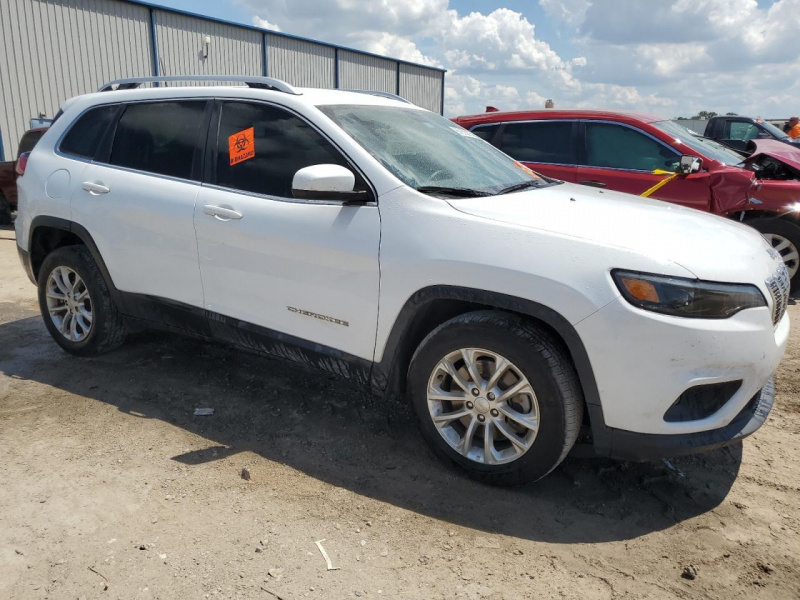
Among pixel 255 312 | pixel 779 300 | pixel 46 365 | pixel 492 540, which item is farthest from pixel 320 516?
pixel 46 365

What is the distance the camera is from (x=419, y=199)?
3049mm

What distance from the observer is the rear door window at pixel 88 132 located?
4.39 m

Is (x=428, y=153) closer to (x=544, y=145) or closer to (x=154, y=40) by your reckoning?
(x=544, y=145)

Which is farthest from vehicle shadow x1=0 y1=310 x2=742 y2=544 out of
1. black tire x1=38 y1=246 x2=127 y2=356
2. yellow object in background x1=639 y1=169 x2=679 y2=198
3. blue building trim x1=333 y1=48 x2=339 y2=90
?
blue building trim x1=333 y1=48 x2=339 y2=90

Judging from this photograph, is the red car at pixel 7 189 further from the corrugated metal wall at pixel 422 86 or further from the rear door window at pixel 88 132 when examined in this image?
the corrugated metal wall at pixel 422 86

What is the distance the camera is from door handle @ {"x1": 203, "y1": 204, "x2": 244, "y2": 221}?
3531 millimetres

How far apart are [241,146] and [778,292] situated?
113 inches

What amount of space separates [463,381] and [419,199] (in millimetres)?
885

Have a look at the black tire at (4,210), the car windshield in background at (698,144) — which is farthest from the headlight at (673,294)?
the black tire at (4,210)

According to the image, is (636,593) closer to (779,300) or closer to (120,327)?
(779,300)

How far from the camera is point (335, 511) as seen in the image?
2.86 m

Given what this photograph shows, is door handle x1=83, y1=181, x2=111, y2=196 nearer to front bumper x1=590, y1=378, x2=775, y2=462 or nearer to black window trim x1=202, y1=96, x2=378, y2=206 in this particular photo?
black window trim x1=202, y1=96, x2=378, y2=206

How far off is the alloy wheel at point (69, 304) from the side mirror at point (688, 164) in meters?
5.20

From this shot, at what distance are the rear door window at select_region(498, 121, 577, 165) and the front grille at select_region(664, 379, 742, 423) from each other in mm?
4455
